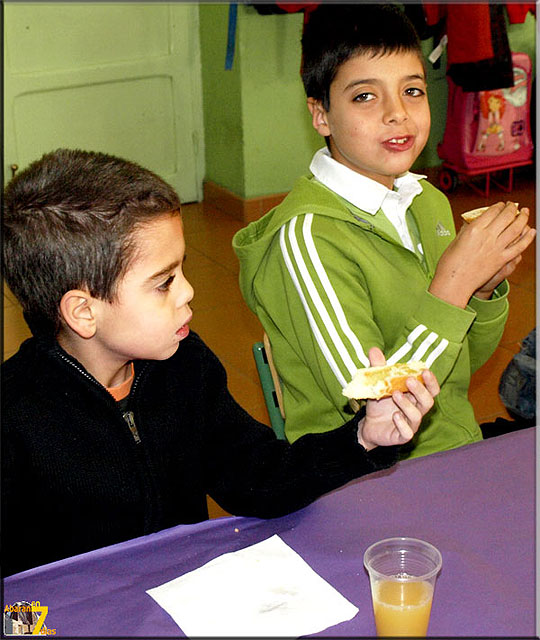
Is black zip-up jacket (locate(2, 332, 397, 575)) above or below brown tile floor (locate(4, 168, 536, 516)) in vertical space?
above

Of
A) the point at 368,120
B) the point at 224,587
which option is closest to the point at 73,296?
the point at 224,587

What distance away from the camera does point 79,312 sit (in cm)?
147

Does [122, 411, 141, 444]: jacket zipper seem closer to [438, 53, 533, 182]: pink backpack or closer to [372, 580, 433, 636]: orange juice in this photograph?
[372, 580, 433, 636]: orange juice

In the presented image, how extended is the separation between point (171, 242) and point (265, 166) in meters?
3.52

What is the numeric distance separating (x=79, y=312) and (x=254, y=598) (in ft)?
1.72

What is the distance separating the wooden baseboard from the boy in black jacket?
3398mm

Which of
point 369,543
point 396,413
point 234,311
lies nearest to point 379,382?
point 396,413

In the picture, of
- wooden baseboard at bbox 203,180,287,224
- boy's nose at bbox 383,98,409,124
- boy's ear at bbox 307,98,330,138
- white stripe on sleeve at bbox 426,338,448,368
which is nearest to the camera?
white stripe on sleeve at bbox 426,338,448,368

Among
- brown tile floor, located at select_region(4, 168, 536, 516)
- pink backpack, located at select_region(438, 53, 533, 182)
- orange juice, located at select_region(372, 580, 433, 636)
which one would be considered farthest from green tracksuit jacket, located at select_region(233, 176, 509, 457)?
pink backpack, located at select_region(438, 53, 533, 182)

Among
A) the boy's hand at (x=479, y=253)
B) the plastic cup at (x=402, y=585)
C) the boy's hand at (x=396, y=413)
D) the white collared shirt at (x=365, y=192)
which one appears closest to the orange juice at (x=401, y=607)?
the plastic cup at (x=402, y=585)

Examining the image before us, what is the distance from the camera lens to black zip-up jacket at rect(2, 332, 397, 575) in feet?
4.75

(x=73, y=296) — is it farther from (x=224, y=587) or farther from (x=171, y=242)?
(x=224, y=587)

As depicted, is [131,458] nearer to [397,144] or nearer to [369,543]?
[369,543]

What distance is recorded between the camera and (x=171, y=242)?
57.8 inches
